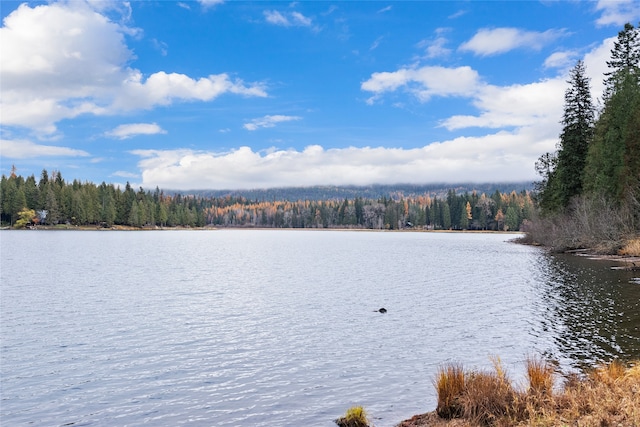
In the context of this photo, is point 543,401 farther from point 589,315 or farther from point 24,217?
point 24,217

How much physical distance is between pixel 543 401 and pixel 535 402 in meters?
0.23

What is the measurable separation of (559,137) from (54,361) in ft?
273

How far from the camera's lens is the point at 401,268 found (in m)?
55.8

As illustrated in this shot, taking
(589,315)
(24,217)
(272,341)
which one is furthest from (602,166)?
(24,217)

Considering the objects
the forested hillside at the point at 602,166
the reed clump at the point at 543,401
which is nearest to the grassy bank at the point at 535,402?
the reed clump at the point at 543,401

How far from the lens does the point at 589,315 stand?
1001 inches

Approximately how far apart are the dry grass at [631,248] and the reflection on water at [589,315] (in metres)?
13.1

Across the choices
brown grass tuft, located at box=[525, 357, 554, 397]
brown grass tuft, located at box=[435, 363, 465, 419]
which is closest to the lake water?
brown grass tuft, located at box=[435, 363, 465, 419]

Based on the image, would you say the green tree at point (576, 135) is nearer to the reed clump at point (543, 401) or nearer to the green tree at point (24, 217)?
the reed clump at point (543, 401)

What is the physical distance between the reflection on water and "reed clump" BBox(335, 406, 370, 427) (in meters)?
8.93

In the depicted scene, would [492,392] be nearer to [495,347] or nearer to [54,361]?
[495,347]

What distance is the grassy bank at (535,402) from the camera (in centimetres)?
931

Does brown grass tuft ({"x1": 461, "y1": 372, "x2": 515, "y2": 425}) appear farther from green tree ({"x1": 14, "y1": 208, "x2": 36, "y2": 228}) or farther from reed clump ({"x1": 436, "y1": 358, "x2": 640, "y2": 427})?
green tree ({"x1": 14, "y1": 208, "x2": 36, "y2": 228})

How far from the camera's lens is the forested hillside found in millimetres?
56800
